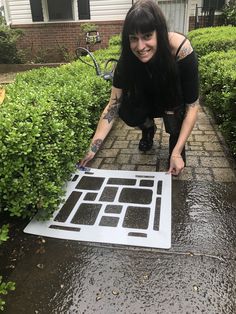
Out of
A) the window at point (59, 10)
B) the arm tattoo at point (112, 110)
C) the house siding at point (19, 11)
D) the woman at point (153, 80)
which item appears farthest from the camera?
the house siding at point (19, 11)

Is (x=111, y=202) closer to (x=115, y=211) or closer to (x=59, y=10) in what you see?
(x=115, y=211)

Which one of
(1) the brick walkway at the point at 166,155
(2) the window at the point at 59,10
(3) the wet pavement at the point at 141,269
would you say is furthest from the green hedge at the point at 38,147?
(2) the window at the point at 59,10

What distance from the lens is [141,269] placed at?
197 cm

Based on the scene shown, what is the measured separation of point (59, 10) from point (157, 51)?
10.3 metres

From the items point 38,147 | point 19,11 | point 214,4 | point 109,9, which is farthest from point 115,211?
point 19,11

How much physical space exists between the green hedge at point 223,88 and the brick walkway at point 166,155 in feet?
0.57

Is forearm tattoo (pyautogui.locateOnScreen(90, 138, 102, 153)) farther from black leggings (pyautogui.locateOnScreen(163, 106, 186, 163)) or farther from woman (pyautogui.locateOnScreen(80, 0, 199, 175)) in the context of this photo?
black leggings (pyautogui.locateOnScreen(163, 106, 186, 163))

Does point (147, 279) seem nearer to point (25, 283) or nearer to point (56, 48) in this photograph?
point (25, 283)

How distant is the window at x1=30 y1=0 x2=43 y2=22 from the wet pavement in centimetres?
1066

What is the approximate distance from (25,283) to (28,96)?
1.45 metres

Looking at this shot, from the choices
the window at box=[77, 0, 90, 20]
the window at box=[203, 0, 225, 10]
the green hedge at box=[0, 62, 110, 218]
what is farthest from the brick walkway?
the window at box=[77, 0, 90, 20]

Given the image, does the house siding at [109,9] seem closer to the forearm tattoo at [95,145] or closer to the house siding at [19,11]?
the house siding at [19,11]

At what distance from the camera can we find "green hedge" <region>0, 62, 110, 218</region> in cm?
209

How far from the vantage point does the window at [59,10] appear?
445 inches
